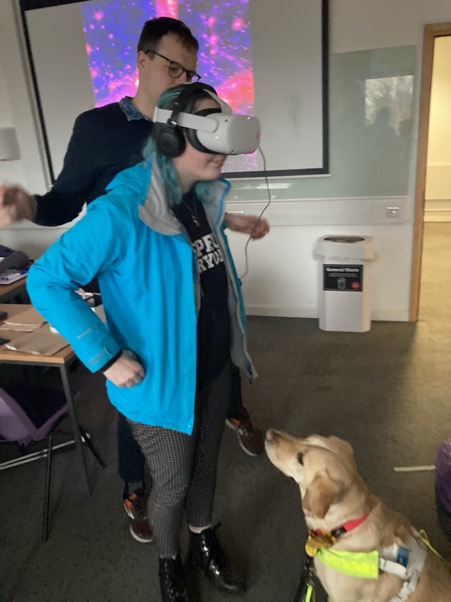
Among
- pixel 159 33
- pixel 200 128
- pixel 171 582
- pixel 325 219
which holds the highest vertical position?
pixel 159 33

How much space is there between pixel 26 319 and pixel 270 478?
1328 millimetres

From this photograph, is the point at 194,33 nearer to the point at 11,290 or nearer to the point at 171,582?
the point at 11,290

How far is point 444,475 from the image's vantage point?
165 centimetres

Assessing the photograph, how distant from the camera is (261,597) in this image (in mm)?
1567

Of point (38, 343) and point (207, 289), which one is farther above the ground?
point (207, 289)

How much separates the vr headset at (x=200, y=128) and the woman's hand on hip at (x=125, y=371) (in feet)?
1.60

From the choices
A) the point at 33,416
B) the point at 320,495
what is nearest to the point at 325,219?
the point at 33,416

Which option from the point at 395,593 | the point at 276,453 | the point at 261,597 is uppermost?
the point at 276,453

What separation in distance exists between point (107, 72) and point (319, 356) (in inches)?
98.4

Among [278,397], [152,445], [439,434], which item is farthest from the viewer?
[278,397]

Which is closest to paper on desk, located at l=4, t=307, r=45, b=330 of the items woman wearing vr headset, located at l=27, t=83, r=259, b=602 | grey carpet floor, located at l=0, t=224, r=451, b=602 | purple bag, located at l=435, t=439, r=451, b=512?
grey carpet floor, located at l=0, t=224, r=451, b=602

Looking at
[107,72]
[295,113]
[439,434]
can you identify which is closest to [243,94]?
[295,113]

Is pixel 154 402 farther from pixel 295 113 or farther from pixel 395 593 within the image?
pixel 295 113

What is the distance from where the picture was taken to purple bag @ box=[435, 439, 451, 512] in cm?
164
